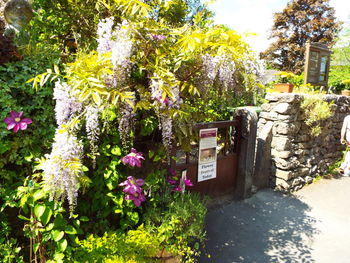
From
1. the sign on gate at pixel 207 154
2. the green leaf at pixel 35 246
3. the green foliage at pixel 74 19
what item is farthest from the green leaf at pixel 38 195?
the sign on gate at pixel 207 154

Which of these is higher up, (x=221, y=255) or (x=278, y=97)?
(x=278, y=97)

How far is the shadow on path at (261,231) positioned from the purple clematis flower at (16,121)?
2.25 metres

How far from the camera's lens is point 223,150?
14.5 feet

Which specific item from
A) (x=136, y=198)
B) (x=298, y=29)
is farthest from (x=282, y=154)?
(x=298, y=29)

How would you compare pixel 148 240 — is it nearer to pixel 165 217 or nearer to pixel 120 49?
pixel 165 217

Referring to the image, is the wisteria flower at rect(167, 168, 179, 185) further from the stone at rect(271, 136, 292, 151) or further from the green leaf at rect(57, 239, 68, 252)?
the stone at rect(271, 136, 292, 151)

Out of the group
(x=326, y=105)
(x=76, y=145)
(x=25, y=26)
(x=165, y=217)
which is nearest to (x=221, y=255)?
(x=165, y=217)

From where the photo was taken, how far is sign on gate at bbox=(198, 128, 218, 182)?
3893 mm

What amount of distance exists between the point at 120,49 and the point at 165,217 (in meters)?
1.47

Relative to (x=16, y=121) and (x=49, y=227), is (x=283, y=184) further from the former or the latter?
(x=16, y=121)

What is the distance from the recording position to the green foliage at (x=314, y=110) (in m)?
5.17

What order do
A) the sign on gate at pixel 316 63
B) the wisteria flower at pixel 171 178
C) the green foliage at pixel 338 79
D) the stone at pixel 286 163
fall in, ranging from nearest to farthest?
the wisteria flower at pixel 171 178, the stone at pixel 286 163, the sign on gate at pixel 316 63, the green foliage at pixel 338 79

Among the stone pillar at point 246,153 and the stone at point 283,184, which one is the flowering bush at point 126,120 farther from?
the stone at point 283,184

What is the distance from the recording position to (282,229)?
390 centimetres
